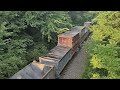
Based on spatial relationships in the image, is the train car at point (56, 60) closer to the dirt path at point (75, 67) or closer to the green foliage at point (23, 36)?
the dirt path at point (75, 67)

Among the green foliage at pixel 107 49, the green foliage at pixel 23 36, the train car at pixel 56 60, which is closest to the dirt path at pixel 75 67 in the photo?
the train car at pixel 56 60

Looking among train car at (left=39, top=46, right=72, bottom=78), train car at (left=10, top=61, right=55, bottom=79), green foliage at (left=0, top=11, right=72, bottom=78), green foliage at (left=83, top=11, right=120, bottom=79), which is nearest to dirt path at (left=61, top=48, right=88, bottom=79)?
train car at (left=39, top=46, right=72, bottom=78)

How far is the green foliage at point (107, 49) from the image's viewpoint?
27.9 ft

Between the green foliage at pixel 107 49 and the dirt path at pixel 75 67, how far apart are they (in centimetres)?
129

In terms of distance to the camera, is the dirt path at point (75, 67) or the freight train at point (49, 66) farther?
the dirt path at point (75, 67)

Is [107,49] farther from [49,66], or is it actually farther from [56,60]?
[56,60]

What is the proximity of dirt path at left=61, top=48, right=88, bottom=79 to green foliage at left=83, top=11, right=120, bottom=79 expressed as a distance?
4.24ft

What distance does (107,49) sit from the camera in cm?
910

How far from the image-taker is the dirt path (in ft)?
39.2

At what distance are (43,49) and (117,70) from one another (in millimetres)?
7718

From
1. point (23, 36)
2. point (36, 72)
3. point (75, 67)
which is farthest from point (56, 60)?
point (23, 36)

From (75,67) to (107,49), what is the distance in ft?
15.7
